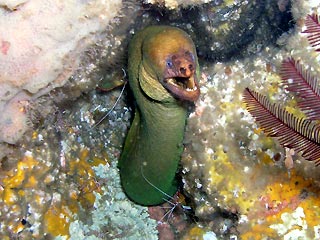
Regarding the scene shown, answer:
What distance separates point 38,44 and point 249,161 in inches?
64.1

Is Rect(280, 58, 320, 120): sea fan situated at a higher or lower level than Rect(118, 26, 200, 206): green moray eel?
higher

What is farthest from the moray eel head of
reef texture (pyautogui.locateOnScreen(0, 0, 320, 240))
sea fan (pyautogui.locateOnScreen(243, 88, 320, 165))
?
sea fan (pyautogui.locateOnScreen(243, 88, 320, 165))

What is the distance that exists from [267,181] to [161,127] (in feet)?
2.97

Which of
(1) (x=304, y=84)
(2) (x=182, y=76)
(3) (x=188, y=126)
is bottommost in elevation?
(3) (x=188, y=126)

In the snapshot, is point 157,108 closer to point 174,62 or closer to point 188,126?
point 188,126

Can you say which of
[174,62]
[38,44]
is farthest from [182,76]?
[38,44]

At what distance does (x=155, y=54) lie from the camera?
99.7 inches

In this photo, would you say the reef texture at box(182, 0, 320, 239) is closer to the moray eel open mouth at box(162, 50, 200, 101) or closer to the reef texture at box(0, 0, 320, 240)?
the reef texture at box(0, 0, 320, 240)

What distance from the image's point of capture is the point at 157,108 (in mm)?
2906

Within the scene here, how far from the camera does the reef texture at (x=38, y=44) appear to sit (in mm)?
2238

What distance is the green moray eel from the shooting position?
2500mm

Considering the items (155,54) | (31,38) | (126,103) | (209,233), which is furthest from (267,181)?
(31,38)

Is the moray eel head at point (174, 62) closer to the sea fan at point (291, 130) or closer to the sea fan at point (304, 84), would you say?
the sea fan at point (291, 130)

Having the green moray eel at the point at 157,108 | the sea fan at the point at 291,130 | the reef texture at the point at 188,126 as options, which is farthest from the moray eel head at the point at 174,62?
the sea fan at the point at 291,130
